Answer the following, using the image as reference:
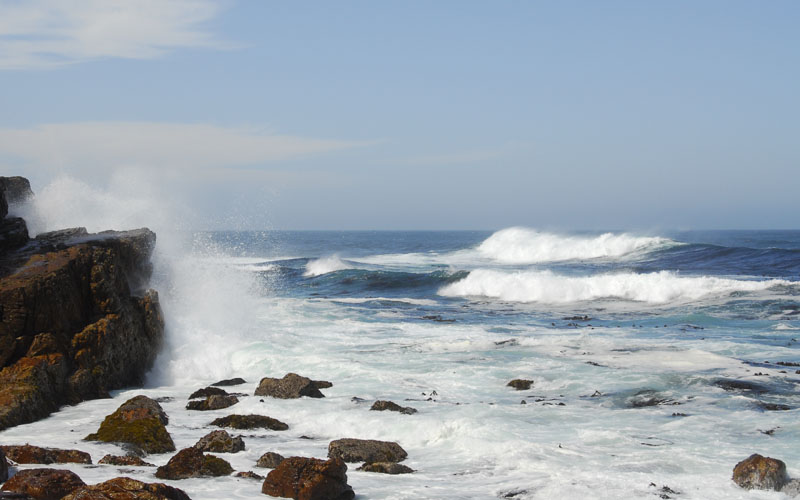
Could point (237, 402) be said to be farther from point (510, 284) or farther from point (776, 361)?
point (510, 284)

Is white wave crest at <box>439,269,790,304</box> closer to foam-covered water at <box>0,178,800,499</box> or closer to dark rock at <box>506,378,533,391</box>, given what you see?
foam-covered water at <box>0,178,800,499</box>

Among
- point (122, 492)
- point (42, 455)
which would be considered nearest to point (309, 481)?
point (122, 492)

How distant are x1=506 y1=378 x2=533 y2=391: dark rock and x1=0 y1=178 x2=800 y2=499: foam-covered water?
14 cm

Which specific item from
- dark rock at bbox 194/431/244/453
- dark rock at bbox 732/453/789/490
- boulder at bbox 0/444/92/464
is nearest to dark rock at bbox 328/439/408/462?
dark rock at bbox 194/431/244/453

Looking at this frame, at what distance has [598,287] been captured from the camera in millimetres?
27484

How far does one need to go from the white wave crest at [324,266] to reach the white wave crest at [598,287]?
11081 millimetres

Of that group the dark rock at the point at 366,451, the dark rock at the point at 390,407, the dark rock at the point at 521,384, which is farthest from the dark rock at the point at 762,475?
the dark rock at the point at 521,384

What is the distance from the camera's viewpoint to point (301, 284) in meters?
34.9

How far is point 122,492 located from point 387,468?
10.3 feet

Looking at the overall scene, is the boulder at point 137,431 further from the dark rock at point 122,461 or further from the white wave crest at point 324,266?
the white wave crest at point 324,266

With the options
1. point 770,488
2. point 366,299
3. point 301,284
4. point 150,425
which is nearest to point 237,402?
point 150,425

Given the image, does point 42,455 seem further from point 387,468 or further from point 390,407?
point 390,407

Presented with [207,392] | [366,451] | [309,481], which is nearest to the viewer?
[309,481]

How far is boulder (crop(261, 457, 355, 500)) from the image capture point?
6426 millimetres
